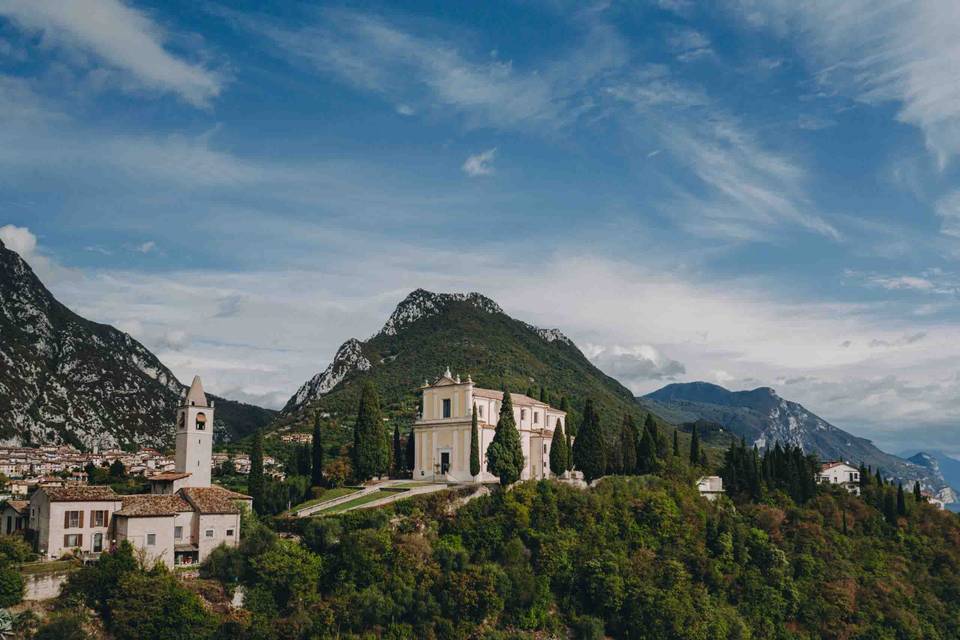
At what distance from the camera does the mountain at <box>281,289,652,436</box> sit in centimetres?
10888

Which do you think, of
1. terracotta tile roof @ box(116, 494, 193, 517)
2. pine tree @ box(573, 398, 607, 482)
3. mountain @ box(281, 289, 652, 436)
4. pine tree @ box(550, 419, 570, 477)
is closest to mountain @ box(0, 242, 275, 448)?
mountain @ box(281, 289, 652, 436)

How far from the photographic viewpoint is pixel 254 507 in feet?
155

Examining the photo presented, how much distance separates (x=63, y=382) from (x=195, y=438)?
4499 inches

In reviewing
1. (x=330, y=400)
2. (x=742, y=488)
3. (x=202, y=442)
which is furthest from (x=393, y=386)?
(x=202, y=442)

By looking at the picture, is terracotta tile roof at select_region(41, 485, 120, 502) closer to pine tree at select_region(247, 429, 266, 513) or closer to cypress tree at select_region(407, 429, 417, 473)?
pine tree at select_region(247, 429, 266, 513)

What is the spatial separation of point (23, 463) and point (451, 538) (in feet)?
234

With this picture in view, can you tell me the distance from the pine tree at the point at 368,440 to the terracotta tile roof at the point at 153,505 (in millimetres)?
13654

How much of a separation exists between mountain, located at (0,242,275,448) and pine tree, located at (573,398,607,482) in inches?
3881

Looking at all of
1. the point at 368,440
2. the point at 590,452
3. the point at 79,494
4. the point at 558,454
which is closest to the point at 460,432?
the point at 368,440

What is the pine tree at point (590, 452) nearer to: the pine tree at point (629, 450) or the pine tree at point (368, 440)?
the pine tree at point (629, 450)

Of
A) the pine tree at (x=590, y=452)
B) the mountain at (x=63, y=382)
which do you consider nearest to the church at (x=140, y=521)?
the pine tree at (x=590, y=452)

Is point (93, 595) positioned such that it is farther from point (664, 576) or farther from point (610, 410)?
point (610, 410)

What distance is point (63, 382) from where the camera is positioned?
145 metres

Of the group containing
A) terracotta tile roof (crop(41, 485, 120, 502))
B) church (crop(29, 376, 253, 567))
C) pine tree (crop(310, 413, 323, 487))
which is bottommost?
church (crop(29, 376, 253, 567))
